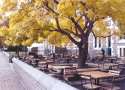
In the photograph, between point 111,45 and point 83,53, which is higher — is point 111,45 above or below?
above

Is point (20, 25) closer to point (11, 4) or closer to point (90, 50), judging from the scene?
point (11, 4)

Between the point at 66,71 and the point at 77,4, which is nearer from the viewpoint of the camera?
the point at 66,71

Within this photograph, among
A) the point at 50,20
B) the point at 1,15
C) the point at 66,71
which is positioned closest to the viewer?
the point at 66,71

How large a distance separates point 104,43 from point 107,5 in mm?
26355

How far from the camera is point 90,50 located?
46312 mm

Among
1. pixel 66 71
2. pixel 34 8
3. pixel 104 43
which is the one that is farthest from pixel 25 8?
pixel 104 43

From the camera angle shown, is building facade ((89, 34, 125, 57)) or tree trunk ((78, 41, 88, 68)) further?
building facade ((89, 34, 125, 57))

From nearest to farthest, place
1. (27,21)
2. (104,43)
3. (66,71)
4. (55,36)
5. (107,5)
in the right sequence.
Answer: (66,71)
(107,5)
(27,21)
(55,36)
(104,43)

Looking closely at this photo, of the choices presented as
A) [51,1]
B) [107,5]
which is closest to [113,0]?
[107,5]

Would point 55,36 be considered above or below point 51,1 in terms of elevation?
below

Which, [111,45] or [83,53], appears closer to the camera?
[83,53]

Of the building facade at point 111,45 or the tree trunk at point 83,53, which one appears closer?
the tree trunk at point 83,53

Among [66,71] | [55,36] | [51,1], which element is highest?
[51,1]

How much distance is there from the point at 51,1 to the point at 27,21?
2107mm
